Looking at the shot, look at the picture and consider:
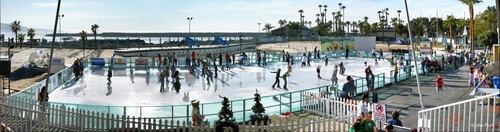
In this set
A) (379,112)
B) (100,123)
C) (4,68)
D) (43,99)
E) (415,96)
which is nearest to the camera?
(100,123)

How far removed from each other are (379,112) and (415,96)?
28.0 feet

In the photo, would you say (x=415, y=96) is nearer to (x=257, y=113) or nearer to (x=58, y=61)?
(x=257, y=113)

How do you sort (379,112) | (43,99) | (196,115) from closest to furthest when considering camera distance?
1. (196,115)
2. (379,112)
3. (43,99)

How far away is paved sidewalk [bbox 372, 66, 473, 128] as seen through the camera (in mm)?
16475

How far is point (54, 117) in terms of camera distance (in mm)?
12188

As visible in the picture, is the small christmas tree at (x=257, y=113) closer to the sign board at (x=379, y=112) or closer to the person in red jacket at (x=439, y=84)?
the sign board at (x=379, y=112)

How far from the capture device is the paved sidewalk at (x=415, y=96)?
16.5 m

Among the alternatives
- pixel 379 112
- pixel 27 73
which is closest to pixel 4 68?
pixel 379 112

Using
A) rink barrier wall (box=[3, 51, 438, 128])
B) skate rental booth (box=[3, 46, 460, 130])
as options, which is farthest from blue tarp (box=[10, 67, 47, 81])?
rink barrier wall (box=[3, 51, 438, 128])

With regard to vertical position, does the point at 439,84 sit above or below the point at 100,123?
above

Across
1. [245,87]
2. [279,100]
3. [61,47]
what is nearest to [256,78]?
[245,87]

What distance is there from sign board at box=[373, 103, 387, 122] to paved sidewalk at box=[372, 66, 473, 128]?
1.56 meters

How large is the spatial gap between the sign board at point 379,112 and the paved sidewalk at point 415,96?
1.56m

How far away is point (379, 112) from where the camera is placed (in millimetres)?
12742
